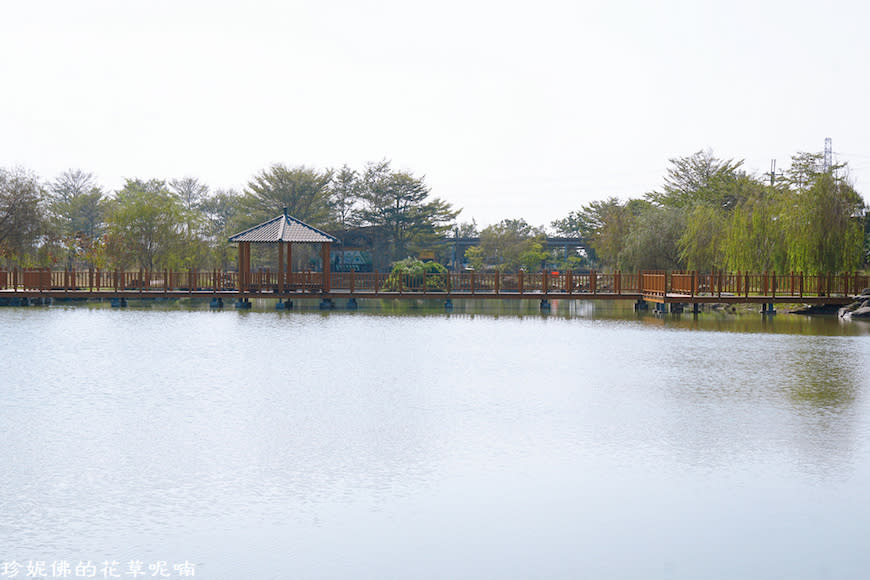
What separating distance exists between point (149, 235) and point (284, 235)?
15.8 metres

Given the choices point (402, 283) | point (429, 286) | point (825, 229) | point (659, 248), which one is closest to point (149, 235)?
point (402, 283)

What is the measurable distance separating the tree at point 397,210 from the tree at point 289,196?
3274 mm

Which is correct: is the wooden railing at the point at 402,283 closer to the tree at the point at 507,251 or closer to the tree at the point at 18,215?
the tree at the point at 18,215

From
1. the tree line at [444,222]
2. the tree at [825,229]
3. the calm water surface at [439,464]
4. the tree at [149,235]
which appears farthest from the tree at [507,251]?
the calm water surface at [439,464]

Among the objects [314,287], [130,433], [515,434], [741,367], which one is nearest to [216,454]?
[130,433]

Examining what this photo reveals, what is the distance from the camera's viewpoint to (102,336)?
24391mm

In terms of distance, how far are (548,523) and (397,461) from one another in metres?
2.39

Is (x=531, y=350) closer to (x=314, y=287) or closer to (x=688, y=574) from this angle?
(x=688, y=574)

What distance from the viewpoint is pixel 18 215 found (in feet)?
153

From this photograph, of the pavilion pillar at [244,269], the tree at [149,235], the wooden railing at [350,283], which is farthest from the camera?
the tree at [149,235]

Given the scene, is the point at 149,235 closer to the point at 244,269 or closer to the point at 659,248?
the point at 244,269

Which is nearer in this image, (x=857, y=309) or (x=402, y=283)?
(x=857, y=309)

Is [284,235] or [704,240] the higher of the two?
[284,235]

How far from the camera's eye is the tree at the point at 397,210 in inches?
2477
